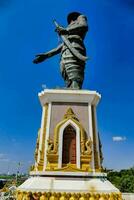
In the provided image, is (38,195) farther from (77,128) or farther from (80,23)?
(80,23)

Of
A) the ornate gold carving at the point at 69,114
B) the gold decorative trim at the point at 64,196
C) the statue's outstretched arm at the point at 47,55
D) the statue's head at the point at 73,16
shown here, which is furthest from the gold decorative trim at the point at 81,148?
the statue's head at the point at 73,16

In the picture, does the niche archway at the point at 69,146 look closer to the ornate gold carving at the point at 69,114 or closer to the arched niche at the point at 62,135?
the arched niche at the point at 62,135

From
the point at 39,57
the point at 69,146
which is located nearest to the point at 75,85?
the point at 39,57

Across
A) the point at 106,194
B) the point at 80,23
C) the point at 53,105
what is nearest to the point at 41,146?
the point at 53,105

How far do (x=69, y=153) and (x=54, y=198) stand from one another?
1.56 meters

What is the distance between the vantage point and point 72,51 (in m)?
10.5

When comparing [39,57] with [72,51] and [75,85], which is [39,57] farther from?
[75,85]

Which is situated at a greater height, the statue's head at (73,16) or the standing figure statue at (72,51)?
the statue's head at (73,16)

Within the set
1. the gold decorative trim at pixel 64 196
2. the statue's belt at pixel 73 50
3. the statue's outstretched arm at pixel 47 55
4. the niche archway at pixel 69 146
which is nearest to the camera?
the gold decorative trim at pixel 64 196

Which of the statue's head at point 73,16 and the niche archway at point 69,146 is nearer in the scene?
the niche archway at point 69,146

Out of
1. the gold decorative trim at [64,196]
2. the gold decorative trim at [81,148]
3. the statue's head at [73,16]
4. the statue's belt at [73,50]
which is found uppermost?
the statue's head at [73,16]

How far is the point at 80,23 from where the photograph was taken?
10.9 m

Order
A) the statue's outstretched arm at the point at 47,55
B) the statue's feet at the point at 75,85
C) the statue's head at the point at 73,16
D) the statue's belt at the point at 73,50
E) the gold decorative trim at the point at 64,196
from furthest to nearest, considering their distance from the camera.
Result: the statue's head at the point at 73,16 < the statue's outstretched arm at the point at 47,55 < the statue's belt at the point at 73,50 < the statue's feet at the point at 75,85 < the gold decorative trim at the point at 64,196

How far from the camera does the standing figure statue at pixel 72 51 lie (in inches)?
408
